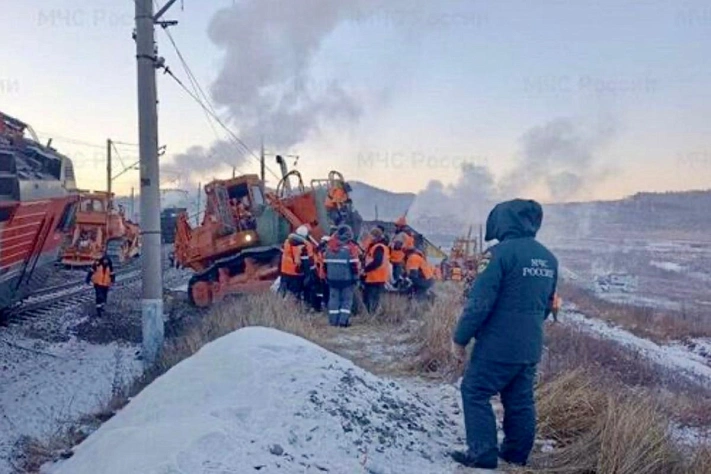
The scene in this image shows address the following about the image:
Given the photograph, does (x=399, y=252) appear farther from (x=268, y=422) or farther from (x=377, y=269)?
(x=268, y=422)

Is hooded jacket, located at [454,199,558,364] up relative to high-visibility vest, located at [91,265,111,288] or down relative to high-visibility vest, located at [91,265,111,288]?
up

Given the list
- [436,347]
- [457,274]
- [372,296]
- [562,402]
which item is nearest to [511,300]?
[562,402]

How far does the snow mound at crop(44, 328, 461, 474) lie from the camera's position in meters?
3.61

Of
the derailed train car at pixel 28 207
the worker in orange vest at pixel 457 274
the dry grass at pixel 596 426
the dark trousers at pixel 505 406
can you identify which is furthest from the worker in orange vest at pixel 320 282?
the worker in orange vest at pixel 457 274

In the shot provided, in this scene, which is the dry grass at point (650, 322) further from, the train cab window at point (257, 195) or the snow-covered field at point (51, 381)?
the snow-covered field at point (51, 381)

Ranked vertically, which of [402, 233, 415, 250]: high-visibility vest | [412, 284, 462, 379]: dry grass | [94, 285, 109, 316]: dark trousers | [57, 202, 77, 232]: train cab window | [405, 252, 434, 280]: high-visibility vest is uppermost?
[57, 202, 77, 232]: train cab window

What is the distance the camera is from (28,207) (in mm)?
11008

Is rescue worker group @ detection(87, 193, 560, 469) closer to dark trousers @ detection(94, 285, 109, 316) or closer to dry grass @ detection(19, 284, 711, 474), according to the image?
dry grass @ detection(19, 284, 711, 474)

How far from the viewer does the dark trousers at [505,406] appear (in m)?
4.23

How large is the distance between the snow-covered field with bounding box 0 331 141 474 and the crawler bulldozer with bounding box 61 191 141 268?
13293 millimetres

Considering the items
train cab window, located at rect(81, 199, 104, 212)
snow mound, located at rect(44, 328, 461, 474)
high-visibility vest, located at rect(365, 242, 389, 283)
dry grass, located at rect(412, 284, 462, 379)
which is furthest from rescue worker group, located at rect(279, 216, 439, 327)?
train cab window, located at rect(81, 199, 104, 212)

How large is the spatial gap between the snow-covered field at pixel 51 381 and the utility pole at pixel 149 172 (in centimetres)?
65

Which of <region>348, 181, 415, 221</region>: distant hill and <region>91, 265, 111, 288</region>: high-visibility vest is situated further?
<region>348, 181, 415, 221</region>: distant hill

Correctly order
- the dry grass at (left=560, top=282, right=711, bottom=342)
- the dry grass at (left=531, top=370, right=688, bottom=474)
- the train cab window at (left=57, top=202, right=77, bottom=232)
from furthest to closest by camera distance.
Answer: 1. the dry grass at (left=560, top=282, right=711, bottom=342)
2. the train cab window at (left=57, top=202, right=77, bottom=232)
3. the dry grass at (left=531, top=370, right=688, bottom=474)
